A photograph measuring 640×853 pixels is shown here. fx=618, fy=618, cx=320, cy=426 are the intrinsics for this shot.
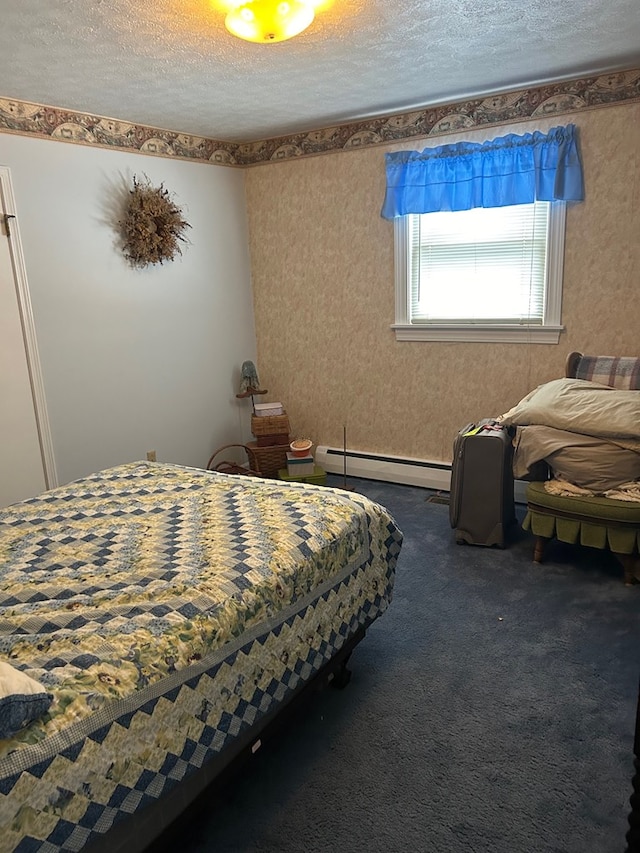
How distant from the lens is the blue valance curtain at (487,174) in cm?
345

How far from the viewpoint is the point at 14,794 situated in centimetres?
113

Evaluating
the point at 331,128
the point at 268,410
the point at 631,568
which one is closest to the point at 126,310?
the point at 268,410

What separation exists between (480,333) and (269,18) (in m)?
2.31

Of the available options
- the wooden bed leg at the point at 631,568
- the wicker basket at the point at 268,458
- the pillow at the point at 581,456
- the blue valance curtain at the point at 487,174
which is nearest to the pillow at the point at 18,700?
the pillow at the point at 581,456

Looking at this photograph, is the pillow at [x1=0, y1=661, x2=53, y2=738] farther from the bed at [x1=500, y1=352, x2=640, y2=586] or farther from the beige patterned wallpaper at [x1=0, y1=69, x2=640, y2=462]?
the beige patterned wallpaper at [x1=0, y1=69, x2=640, y2=462]

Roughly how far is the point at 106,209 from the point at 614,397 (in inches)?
120

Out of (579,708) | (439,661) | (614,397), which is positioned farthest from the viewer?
(614,397)

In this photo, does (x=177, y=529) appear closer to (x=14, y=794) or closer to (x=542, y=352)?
(x=14, y=794)

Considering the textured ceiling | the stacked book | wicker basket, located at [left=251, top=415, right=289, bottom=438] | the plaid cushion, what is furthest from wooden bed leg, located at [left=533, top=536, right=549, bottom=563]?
the textured ceiling

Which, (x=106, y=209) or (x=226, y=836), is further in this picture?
(x=106, y=209)

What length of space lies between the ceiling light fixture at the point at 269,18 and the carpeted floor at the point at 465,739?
237 centimetres

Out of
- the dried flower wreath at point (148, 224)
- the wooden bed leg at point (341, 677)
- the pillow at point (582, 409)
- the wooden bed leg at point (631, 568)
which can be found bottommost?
the wooden bed leg at point (341, 677)

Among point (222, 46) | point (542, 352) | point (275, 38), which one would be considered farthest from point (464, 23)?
point (542, 352)

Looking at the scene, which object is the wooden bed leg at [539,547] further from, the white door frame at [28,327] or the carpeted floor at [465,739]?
the white door frame at [28,327]
